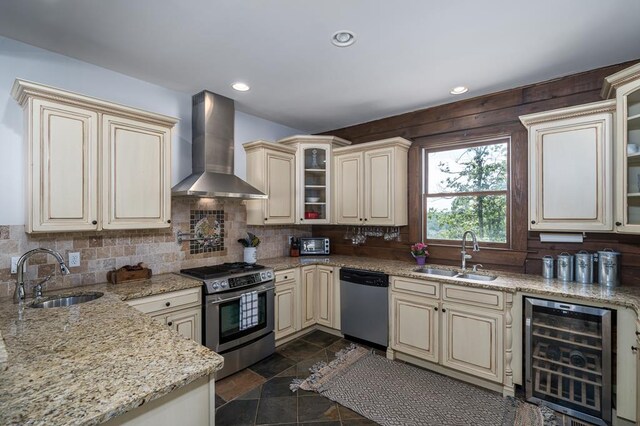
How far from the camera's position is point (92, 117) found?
2.17 m

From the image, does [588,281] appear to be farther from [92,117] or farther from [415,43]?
[92,117]

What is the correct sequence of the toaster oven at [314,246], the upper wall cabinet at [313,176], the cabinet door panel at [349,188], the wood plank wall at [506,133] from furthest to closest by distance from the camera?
the toaster oven at [314,246], the upper wall cabinet at [313,176], the cabinet door panel at [349,188], the wood plank wall at [506,133]

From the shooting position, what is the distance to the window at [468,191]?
3.05 metres

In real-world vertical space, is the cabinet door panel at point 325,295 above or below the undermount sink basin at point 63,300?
below

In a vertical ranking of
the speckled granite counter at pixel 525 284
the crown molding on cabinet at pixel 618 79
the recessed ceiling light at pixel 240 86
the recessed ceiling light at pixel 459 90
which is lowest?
the speckled granite counter at pixel 525 284

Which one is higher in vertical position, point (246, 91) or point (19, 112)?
point (246, 91)

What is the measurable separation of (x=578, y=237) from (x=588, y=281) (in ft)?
1.21

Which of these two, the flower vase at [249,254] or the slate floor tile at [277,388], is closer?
the slate floor tile at [277,388]

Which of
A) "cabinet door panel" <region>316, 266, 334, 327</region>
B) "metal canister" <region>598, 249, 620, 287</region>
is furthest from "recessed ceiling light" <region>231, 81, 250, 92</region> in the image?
"metal canister" <region>598, 249, 620, 287</region>

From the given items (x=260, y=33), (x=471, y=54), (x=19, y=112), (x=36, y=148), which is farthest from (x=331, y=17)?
(x=19, y=112)

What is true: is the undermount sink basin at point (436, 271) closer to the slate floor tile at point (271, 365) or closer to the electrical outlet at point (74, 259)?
the slate floor tile at point (271, 365)

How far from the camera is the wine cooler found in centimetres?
203

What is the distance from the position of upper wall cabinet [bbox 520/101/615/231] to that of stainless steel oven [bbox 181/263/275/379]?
2524 mm

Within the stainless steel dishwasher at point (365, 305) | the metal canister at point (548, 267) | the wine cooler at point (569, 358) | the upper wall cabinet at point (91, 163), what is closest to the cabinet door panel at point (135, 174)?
the upper wall cabinet at point (91, 163)
